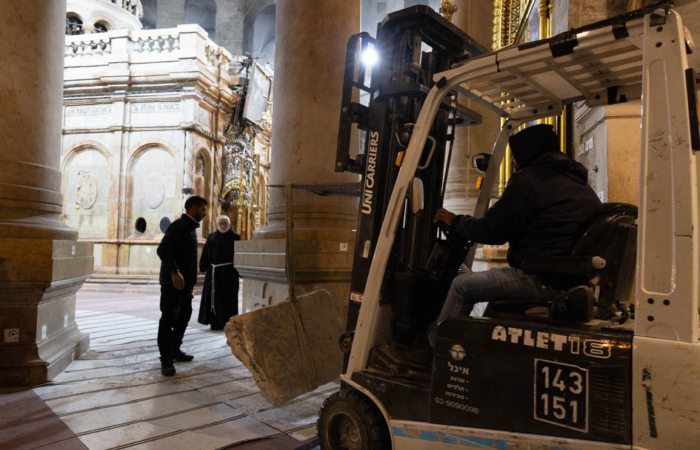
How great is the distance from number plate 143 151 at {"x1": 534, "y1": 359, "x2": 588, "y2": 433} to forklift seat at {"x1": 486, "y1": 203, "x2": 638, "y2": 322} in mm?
242

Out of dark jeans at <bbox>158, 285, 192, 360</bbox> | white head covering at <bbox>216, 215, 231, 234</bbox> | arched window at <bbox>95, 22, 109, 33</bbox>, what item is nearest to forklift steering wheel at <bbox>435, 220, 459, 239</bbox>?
dark jeans at <bbox>158, 285, 192, 360</bbox>

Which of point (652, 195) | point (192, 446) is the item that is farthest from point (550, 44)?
point (192, 446)

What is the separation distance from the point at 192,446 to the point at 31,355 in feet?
7.59

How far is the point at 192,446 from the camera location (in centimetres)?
322

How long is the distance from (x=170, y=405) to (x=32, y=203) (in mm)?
2443

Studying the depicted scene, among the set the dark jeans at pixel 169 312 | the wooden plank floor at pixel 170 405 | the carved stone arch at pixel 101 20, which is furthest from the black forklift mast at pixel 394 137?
the carved stone arch at pixel 101 20

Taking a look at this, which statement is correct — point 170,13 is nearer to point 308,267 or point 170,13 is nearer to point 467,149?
point 467,149

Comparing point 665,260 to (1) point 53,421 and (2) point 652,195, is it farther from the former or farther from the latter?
(1) point 53,421

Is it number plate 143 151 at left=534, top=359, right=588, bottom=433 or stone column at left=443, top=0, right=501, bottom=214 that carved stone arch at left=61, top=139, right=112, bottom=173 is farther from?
number plate 143 151 at left=534, top=359, right=588, bottom=433

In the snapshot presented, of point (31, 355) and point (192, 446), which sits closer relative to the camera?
point (192, 446)

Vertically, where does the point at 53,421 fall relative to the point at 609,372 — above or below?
below

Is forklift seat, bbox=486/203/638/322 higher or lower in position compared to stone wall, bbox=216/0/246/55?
lower

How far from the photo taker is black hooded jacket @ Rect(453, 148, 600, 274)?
239 cm

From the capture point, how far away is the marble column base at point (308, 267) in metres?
5.60
